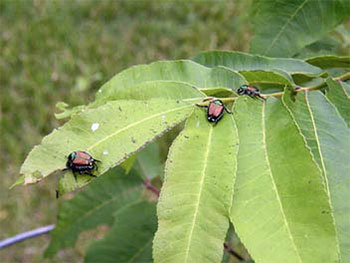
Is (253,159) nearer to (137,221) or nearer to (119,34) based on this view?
(137,221)

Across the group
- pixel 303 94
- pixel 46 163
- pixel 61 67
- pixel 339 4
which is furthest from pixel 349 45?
pixel 61 67

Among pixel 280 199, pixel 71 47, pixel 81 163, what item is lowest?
pixel 280 199

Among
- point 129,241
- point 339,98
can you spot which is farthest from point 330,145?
point 129,241

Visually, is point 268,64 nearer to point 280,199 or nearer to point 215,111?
point 215,111

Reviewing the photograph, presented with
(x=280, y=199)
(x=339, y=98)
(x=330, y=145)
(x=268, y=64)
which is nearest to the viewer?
(x=280, y=199)

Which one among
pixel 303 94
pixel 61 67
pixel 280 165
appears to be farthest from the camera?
pixel 61 67

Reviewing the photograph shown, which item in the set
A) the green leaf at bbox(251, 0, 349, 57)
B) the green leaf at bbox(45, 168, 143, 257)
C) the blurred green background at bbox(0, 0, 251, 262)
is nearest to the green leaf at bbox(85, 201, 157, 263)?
the green leaf at bbox(45, 168, 143, 257)

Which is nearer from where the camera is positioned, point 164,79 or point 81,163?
point 81,163
